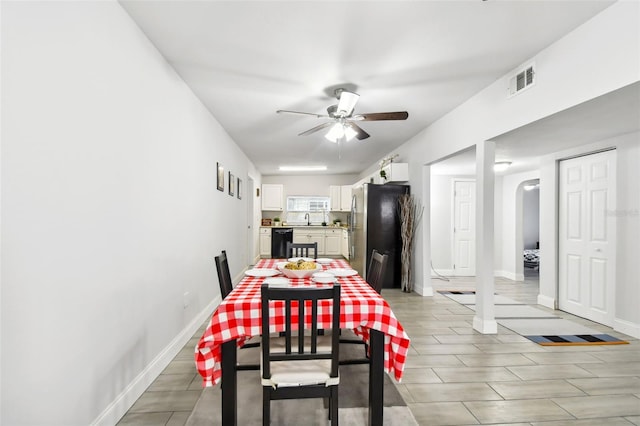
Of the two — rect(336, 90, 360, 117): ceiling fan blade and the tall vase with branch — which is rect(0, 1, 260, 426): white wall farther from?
the tall vase with branch

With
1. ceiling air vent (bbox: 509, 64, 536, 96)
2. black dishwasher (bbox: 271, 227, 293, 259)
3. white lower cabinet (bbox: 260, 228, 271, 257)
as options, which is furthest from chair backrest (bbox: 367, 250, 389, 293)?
white lower cabinet (bbox: 260, 228, 271, 257)

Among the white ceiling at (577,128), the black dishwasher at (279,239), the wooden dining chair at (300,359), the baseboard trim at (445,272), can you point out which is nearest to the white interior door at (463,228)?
the baseboard trim at (445,272)

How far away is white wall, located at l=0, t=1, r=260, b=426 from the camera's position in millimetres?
1230

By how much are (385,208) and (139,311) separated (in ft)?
13.6

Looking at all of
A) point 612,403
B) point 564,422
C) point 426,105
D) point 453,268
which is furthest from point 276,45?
point 453,268

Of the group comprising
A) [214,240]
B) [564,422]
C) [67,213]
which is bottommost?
[564,422]

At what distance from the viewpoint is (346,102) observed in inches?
122

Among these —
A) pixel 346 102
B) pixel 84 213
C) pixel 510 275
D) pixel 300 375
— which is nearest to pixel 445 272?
pixel 510 275

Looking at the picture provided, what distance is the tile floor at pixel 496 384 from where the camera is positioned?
200cm

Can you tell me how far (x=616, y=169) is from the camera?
3.68 m

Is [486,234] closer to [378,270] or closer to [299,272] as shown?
[378,270]

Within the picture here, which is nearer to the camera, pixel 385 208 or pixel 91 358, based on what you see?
pixel 91 358

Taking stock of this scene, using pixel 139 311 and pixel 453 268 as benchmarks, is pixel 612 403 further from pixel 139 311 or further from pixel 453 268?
pixel 453 268

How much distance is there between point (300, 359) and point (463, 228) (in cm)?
620
